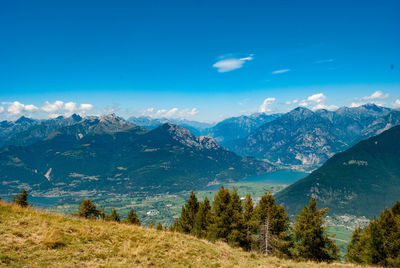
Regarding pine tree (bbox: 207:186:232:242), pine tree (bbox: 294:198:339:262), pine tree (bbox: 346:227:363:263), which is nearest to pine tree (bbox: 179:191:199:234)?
pine tree (bbox: 207:186:232:242)

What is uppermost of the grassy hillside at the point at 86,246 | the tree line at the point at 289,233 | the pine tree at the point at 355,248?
the grassy hillside at the point at 86,246

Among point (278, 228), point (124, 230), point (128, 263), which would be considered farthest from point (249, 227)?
point (128, 263)

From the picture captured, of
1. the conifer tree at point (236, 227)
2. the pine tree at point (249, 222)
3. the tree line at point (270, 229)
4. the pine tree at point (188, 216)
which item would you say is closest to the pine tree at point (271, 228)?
the tree line at point (270, 229)

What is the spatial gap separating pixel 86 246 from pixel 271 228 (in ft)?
92.5

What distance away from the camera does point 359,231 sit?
45.7 meters

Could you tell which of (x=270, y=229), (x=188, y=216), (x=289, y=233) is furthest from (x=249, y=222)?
(x=188, y=216)

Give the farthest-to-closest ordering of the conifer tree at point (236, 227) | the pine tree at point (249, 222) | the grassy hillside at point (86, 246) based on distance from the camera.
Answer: the pine tree at point (249, 222) → the conifer tree at point (236, 227) → the grassy hillside at point (86, 246)

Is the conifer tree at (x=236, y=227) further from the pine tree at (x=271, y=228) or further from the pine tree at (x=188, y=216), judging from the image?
the pine tree at (x=188, y=216)

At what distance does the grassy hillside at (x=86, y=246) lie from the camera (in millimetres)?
12578

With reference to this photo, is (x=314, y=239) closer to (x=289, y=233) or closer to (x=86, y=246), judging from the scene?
(x=289, y=233)

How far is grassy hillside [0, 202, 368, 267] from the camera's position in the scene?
495 inches

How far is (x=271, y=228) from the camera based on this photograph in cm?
3434

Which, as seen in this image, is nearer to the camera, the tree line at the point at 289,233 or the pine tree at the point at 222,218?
the tree line at the point at 289,233

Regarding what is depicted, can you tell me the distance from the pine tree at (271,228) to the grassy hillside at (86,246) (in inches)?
528
